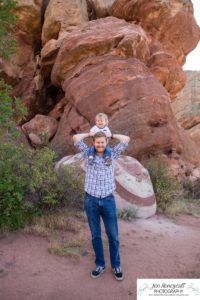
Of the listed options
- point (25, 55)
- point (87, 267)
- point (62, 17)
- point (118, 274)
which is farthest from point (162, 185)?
point (25, 55)

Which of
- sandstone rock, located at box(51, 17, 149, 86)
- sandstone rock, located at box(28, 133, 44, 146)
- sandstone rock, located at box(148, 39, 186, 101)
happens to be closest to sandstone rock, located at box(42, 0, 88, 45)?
sandstone rock, located at box(51, 17, 149, 86)

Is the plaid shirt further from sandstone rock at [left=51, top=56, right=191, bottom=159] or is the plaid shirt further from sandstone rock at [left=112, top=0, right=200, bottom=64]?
sandstone rock at [left=112, top=0, right=200, bottom=64]

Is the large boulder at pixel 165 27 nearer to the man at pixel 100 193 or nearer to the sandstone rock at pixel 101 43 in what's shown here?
the sandstone rock at pixel 101 43

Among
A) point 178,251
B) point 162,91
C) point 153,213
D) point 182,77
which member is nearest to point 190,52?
point 182,77

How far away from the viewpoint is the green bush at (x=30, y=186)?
21.1ft

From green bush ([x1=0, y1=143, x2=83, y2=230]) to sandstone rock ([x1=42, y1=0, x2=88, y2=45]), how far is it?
1110cm

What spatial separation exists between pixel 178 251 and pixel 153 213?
2595 mm

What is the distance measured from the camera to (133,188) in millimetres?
8984

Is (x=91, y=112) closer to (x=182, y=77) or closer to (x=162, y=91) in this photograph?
(x=162, y=91)

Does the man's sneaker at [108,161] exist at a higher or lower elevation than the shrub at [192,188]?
higher

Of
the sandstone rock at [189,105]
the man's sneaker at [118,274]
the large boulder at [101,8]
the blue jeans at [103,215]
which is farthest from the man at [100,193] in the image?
A: the sandstone rock at [189,105]

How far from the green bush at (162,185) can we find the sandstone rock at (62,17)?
30.9 ft

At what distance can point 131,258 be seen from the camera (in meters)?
5.87

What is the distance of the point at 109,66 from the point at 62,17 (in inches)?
197
